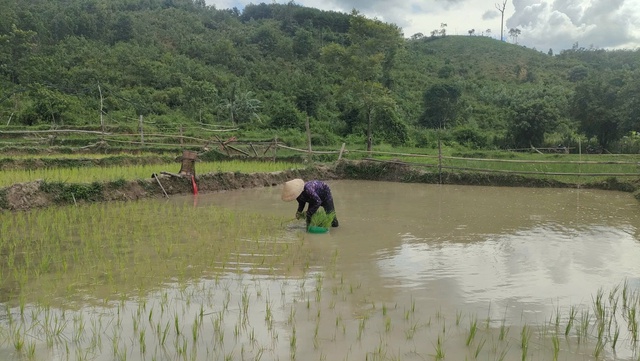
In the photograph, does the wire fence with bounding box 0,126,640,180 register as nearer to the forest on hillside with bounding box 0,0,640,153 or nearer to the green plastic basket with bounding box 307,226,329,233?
the forest on hillside with bounding box 0,0,640,153

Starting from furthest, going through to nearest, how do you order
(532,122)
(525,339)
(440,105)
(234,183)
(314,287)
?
(440,105) < (532,122) < (234,183) < (314,287) < (525,339)

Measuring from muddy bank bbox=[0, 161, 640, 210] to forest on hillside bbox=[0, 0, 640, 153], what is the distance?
2827mm

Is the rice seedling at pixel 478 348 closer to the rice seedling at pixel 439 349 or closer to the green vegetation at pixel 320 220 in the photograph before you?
the rice seedling at pixel 439 349

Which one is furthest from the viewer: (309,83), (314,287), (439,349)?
(309,83)

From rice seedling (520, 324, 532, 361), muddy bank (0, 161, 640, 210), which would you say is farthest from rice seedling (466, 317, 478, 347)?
muddy bank (0, 161, 640, 210)

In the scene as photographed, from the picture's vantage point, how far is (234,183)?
10312mm

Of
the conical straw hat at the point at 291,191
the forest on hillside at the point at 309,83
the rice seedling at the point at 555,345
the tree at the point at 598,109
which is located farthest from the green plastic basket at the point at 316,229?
the tree at the point at 598,109

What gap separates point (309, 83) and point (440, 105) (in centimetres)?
723

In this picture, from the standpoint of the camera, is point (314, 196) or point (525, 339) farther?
point (314, 196)

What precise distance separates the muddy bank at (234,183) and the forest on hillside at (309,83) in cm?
283

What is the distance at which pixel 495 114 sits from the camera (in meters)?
26.2

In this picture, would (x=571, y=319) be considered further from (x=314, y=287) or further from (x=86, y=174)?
(x=86, y=174)

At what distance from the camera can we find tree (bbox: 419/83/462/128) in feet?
79.7

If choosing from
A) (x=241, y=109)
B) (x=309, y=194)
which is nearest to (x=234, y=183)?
(x=309, y=194)
